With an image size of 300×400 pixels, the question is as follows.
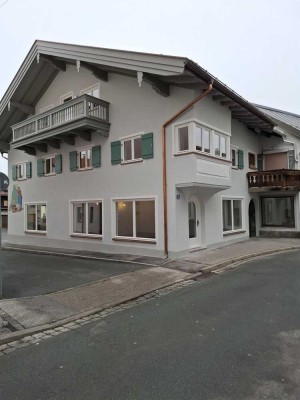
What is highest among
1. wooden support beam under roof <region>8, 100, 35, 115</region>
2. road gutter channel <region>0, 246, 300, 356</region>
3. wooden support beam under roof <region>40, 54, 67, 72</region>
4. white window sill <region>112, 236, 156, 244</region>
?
wooden support beam under roof <region>40, 54, 67, 72</region>

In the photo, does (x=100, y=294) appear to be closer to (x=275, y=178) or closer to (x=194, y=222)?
(x=194, y=222)

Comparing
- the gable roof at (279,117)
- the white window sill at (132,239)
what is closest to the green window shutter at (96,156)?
the white window sill at (132,239)

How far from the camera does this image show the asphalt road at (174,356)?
373 cm

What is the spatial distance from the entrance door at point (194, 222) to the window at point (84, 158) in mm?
5360

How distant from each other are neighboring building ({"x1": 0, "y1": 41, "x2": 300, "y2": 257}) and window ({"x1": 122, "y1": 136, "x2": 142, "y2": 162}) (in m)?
0.04

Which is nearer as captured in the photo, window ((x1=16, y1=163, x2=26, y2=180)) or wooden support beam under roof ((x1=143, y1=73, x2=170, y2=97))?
wooden support beam under roof ((x1=143, y1=73, x2=170, y2=97))

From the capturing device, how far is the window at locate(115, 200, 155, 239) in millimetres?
13016

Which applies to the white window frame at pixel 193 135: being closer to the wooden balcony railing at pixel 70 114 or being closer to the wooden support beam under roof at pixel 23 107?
the wooden balcony railing at pixel 70 114

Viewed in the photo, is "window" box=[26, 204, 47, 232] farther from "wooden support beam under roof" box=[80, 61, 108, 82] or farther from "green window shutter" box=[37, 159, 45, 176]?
"wooden support beam under roof" box=[80, 61, 108, 82]

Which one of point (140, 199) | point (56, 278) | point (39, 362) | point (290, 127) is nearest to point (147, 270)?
point (56, 278)

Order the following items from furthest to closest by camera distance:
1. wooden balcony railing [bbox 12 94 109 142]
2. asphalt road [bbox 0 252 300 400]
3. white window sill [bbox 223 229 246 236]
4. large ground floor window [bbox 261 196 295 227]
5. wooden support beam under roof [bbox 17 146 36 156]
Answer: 1. wooden support beam under roof [bbox 17 146 36 156]
2. large ground floor window [bbox 261 196 295 227]
3. white window sill [bbox 223 229 246 236]
4. wooden balcony railing [bbox 12 94 109 142]
5. asphalt road [bbox 0 252 300 400]

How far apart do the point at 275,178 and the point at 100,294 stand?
12.5 m

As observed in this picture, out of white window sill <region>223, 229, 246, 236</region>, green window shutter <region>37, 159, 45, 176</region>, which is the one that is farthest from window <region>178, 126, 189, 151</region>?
green window shutter <region>37, 159, 45, 176</region>

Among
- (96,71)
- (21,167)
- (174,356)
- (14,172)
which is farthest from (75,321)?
(14,172)
